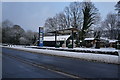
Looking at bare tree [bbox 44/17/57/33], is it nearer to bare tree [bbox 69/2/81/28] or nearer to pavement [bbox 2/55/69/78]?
bare tree [bbox 69/2/81/28]

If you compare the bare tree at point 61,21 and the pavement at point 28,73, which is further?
the bare tree at point 61,21

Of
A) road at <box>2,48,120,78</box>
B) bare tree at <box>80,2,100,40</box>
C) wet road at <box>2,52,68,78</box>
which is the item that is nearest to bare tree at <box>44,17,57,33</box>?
bare tree at <box>80,2,100,40</box>

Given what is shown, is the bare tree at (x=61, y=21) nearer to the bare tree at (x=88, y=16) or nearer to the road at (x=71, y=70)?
the bare tree at (x=88, y=16)

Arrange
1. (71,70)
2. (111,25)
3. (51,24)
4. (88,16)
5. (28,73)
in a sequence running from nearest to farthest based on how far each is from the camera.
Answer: (28,73) → (71,70) → (88,16) → (111,25) → (51,24)

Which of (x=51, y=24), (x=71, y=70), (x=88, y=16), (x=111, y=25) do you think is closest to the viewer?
(x=71, y=70)

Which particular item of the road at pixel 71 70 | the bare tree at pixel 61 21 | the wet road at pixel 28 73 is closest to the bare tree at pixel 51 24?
the bare tree at pixel 61 21

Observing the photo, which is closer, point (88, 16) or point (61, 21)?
point (88, 16)

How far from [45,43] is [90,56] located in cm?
5229

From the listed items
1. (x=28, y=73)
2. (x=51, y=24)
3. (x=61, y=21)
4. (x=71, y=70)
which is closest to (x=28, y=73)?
(x=28, y=73)

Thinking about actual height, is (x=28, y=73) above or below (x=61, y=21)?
below

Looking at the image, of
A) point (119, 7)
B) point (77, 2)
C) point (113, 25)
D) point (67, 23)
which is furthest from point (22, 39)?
point (119, 7)

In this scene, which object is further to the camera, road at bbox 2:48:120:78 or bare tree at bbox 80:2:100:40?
bare tree at bbox 80:2:100:40

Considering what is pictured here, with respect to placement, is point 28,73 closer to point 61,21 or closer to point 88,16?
point 88,16

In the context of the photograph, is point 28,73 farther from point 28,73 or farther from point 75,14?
point 75,14
